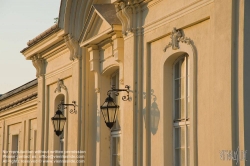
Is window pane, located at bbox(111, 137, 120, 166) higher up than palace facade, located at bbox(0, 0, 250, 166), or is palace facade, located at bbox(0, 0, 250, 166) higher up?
palace facade, located at bbox(0, 0, 250, 166)

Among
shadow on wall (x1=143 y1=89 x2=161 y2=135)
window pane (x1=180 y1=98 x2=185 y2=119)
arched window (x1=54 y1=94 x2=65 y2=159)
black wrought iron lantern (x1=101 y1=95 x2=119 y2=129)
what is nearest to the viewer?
window pane (x1=180 y1=98 x2=185 y2=119)

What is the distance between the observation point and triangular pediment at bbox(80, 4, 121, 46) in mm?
16453

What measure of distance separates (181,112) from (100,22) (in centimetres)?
381

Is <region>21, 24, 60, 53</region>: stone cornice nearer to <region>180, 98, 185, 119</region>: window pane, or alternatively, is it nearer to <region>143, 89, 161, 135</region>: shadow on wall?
<region>143, 89, 161, 135</region>: shadow on wall

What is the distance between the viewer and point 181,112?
46.9ft

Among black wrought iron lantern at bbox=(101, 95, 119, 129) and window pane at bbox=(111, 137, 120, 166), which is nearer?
black wrought iron lantern at bbox=(101, 95, 119, 129)

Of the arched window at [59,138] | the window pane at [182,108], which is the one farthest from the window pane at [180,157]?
the arched window at [59,138]

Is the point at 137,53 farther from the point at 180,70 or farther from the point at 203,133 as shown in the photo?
the point at 203,133

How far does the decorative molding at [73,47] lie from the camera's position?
19.1 m

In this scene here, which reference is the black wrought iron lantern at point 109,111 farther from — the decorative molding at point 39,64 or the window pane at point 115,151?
the decorative molding at point 39,64

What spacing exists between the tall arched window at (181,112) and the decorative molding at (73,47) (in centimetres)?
499

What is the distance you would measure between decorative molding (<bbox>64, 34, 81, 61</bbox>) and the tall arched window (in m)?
4.99

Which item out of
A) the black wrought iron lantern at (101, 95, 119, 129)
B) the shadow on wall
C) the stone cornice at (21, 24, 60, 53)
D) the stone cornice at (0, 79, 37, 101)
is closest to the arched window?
the stone cornice at (21, 24, 60, 53)
